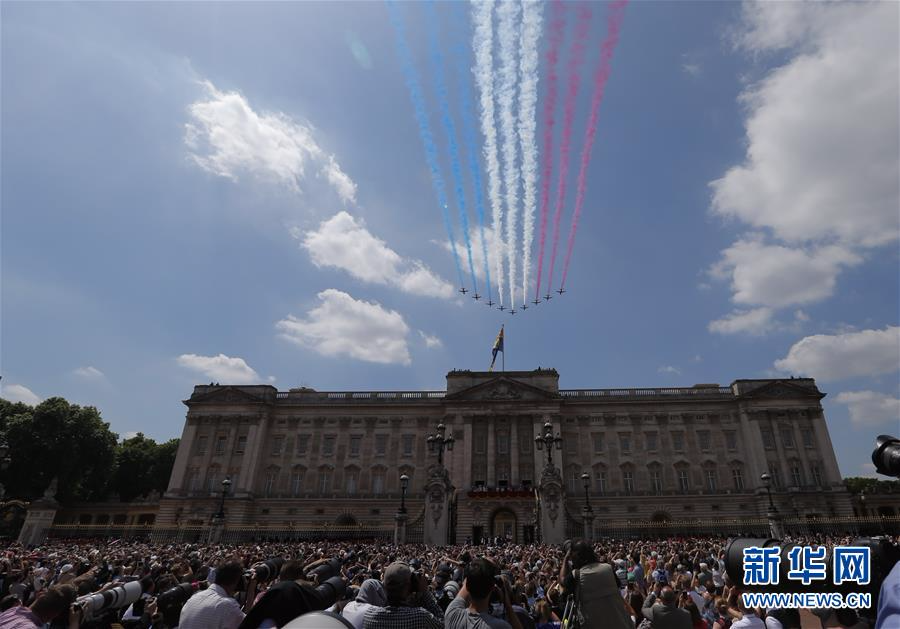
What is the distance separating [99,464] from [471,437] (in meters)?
44.2

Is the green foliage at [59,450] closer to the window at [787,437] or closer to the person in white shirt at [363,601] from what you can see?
the person in white shirt at [363,601]

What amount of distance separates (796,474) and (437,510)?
41172 mm

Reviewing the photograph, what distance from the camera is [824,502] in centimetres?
4822

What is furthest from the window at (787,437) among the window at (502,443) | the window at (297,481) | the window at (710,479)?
the window at (297,481)

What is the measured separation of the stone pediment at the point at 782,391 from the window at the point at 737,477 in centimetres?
810

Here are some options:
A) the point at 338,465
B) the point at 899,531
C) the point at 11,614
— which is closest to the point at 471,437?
the point at 338,465

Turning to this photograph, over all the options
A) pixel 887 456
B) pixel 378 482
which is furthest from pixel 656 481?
pixel 887 456

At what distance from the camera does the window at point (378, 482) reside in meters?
53.8

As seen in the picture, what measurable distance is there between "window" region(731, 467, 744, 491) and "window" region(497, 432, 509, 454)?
24.1 m

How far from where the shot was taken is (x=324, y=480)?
55.3 m

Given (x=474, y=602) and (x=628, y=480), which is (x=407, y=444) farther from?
(x=474, y=602)

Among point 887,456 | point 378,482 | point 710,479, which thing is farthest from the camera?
point 378,482

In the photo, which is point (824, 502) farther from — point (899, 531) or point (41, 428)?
point (41, 428)

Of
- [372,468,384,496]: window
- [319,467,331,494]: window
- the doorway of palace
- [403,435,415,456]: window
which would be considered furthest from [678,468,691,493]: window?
[319,467,331,494]: window
